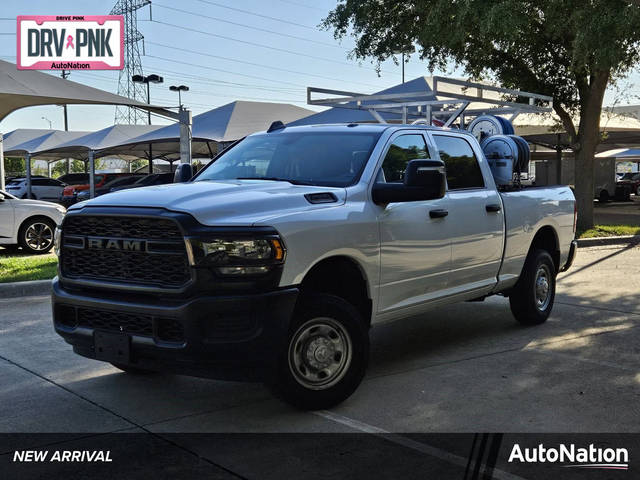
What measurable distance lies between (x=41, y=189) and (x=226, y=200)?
120ft

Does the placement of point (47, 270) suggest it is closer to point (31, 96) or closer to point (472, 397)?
point (31, 96)

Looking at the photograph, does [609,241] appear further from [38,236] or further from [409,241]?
[409,241]

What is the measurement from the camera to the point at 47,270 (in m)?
11.6

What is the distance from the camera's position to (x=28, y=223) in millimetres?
14562

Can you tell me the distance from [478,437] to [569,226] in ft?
14.7

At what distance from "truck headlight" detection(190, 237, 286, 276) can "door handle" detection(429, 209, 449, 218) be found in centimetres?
184

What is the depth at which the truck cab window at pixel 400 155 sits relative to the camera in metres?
5.97

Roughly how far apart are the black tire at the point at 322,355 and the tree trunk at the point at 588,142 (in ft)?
49.1

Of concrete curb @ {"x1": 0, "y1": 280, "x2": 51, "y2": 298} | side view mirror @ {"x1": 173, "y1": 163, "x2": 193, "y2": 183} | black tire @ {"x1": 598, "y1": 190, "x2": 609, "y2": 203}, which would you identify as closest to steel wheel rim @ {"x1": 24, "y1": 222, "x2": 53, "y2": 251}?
concrete curb @ {"x1": 0, "y1": 280, "x2": 51, "y2": 298}

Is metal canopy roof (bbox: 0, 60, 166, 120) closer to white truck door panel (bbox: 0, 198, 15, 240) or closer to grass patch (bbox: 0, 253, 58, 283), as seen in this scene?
white truck door panel (bbox: 0, 198, 15, 240)

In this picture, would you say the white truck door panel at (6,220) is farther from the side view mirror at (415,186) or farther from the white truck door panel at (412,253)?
the side view mirror at (415,186)

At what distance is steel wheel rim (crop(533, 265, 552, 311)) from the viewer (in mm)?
7867

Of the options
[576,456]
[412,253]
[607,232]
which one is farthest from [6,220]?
[607,232]

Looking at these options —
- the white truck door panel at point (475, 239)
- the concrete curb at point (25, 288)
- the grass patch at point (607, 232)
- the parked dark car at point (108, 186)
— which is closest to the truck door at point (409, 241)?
the white truck door panel at point (475, 239)
